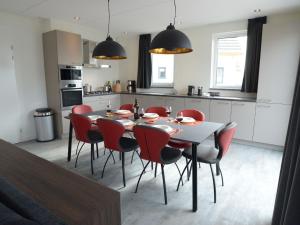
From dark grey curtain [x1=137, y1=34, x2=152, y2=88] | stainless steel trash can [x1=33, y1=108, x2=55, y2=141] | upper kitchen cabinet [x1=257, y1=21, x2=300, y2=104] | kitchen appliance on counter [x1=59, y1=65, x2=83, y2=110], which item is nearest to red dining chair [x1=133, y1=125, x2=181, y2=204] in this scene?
upper kitchen cabinet [x1=257, y1=21, x2=300, y2=104]

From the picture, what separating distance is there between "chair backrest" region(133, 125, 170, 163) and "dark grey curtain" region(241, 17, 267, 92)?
117 inches

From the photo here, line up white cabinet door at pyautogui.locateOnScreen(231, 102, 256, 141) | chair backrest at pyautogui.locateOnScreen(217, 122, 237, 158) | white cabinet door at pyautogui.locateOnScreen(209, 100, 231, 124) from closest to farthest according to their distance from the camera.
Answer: chair backrest at pyautogui.locateOnScreen(217, 122, 237, 158), white cabinet door at pyautogui.locateOnScreen(231, 102, 256, 141), white cabinet door at pyautogui.locateOnScreen(209, 100, 231, 124)

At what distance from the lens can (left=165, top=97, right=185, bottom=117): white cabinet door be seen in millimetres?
4686

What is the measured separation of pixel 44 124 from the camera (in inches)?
164

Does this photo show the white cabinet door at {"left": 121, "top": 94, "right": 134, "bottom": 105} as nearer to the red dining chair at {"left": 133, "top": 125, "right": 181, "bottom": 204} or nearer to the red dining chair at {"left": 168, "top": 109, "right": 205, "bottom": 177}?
the red dining chair at {"left": 168, "top": 109, "right": 205, "bottom": 177}

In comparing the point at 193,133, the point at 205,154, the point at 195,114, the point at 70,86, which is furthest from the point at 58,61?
the point at 205,154

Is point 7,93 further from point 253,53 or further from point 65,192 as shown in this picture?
point 253,53

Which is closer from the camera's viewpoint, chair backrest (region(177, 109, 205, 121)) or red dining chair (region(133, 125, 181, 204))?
red dining chair (region(133, 125, 181, 204))

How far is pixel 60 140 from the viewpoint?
170 inches

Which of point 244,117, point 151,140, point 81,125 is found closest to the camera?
point 151,140

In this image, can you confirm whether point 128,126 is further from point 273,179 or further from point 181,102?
point 181,102

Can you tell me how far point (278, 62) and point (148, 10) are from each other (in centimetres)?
252

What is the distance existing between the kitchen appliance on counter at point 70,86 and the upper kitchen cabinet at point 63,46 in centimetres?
15

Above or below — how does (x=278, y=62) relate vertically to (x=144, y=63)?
below
